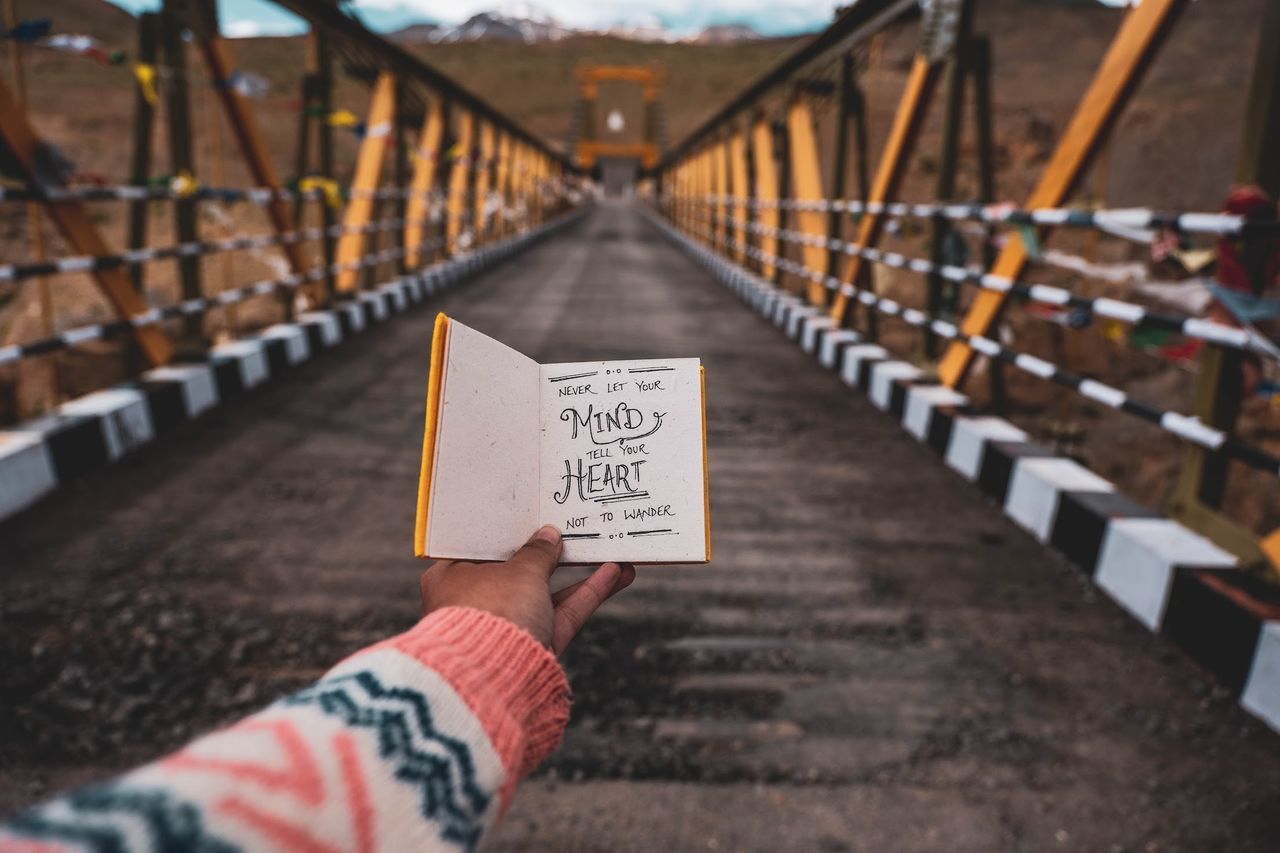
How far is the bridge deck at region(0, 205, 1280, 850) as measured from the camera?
1.74 m

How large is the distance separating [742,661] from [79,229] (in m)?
3.56

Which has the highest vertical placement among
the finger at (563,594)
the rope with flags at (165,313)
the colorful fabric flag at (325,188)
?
the colorful fabric flag at (325,188)

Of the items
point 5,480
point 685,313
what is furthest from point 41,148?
point 685,313

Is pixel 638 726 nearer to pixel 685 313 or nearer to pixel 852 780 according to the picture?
pixel 852 780

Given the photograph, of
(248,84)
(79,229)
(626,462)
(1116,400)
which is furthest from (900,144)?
(626,462)

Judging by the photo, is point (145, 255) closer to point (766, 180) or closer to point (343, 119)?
point (343, 119)

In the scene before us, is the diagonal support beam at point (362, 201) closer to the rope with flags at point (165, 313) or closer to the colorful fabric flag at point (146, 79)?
the rope with flags at point (165, 313)

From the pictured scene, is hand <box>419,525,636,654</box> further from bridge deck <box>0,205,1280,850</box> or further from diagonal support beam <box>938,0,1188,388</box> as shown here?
diagonal support beam <box>938,0,1188,388</box>

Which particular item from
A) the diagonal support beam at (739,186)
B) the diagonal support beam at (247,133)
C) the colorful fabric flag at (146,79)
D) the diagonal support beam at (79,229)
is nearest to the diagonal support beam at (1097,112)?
the diagonal support beam at (79,229)

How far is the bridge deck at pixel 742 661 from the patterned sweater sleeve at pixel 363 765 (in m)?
0.97

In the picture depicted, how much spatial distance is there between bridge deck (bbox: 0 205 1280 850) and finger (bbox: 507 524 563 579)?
788mm

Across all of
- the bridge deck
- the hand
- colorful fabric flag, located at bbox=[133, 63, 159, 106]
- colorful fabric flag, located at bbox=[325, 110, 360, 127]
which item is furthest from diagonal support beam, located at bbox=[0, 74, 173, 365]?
the hand

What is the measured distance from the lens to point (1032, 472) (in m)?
3.29

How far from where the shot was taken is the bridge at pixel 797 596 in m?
1.79
